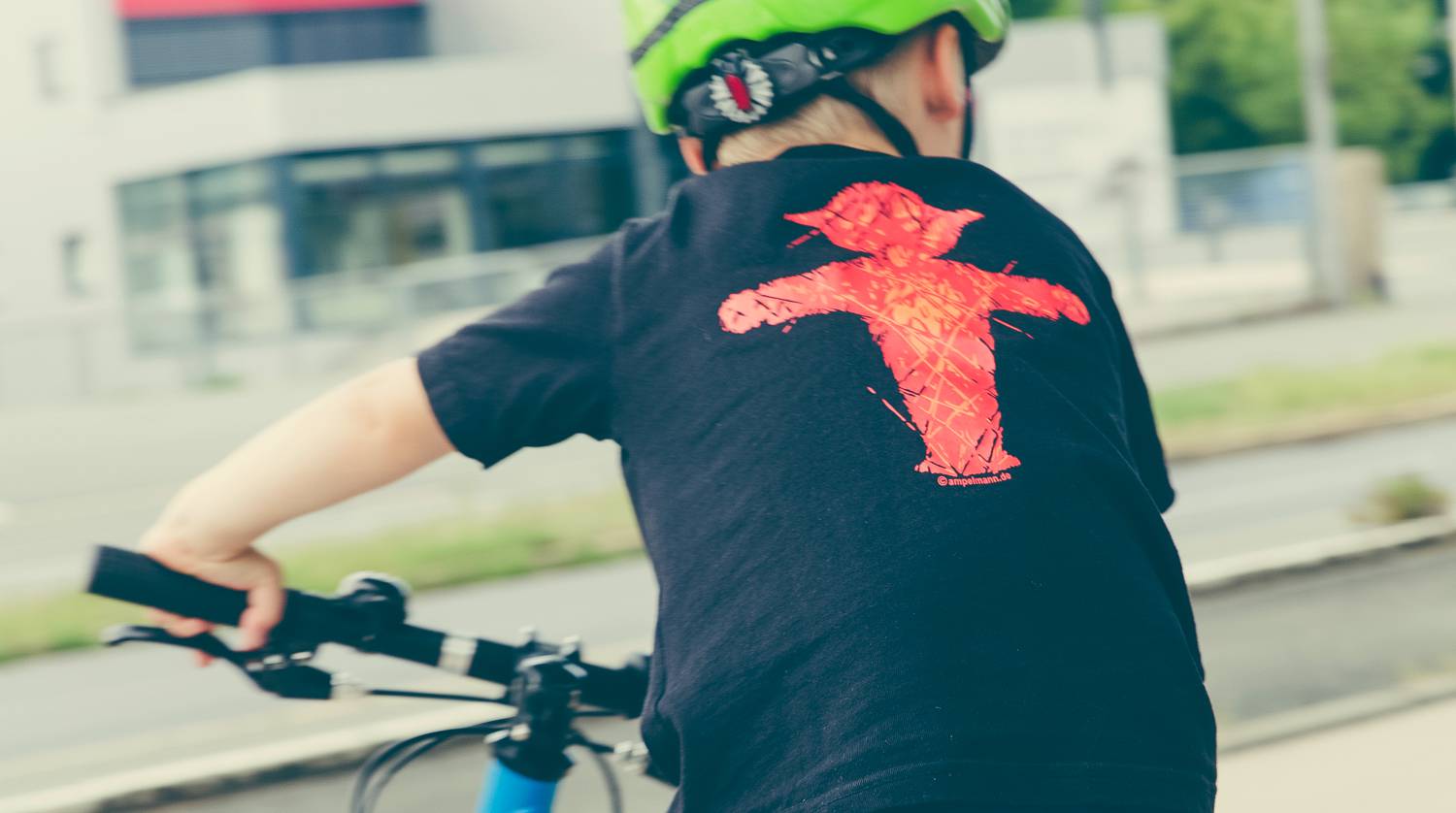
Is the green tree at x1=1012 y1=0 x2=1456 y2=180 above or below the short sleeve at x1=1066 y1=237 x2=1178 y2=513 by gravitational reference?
above

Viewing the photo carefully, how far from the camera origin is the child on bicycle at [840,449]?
1.54 m

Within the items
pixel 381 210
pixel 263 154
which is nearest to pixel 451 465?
pixel 263 154

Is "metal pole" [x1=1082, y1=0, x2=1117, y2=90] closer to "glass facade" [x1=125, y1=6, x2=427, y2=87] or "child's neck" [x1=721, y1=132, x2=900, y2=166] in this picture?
"glass facade" [x1=125, y1=6, x2=427, y2=87]

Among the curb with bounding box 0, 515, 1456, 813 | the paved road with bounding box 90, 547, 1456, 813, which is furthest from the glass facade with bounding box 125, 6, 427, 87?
the paved road with bounding box 90, 547, 1456, 813

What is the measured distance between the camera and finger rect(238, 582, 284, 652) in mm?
1803

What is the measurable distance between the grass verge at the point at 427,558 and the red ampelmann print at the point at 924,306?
23.1ft

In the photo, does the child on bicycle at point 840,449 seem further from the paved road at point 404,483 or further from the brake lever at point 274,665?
the paved road at point 404,483

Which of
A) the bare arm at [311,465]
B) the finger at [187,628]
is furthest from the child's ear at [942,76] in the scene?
the finger at [187,628]

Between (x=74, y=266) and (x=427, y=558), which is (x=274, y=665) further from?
(x=74, y=266)

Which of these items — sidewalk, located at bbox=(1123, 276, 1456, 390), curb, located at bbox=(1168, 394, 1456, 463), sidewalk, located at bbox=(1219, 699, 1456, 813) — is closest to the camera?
sidewalk, located at bbox=(1219, 699, 1456, 813)

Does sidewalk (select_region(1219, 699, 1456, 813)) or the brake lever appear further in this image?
sidewalk (select_region(1219, 699, 1456, 813))

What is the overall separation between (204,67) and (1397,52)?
36.6 metres

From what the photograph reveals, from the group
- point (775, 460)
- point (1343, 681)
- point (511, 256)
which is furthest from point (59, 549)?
point (511, 256)

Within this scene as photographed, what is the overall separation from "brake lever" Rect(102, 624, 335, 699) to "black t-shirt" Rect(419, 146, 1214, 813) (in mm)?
347
